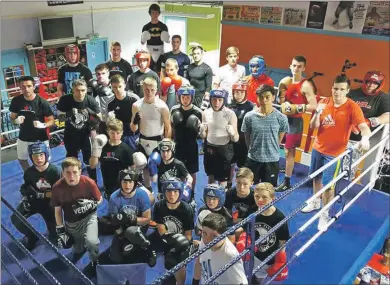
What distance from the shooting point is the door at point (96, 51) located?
10.5 meters

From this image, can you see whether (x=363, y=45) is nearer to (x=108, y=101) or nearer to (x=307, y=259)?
(x=307, y=259)

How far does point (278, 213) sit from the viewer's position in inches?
111

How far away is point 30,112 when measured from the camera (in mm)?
4090

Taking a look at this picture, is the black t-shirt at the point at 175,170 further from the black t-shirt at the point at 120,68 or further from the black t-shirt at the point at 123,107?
the black t-shirt at the point at 120,68

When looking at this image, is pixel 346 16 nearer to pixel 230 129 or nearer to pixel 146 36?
pixel 230 129

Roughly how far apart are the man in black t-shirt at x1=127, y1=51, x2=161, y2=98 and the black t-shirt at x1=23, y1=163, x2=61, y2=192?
5.73 feet

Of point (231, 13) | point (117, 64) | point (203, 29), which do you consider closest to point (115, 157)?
point (117, 64)

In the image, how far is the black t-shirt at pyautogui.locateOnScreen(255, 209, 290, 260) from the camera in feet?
9.16

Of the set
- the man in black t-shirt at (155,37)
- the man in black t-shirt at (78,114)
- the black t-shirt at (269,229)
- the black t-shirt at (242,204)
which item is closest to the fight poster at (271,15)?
the man in black t-shirt at (155,37)

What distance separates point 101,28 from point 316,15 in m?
7.02

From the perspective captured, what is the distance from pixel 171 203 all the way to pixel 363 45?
3.58 meters

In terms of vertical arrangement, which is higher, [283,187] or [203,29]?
[203,29]

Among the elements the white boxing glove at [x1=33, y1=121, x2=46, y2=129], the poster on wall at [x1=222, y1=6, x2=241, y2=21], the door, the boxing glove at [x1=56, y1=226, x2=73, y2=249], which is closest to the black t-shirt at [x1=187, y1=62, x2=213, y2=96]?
the poster on wall at [x1=222, y1=6, x2=241, y2=21]

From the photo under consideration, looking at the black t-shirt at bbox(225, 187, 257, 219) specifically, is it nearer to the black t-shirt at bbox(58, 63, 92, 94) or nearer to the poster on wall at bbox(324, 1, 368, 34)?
the black t-shirt at bbox(58, 63, 92, 94)
